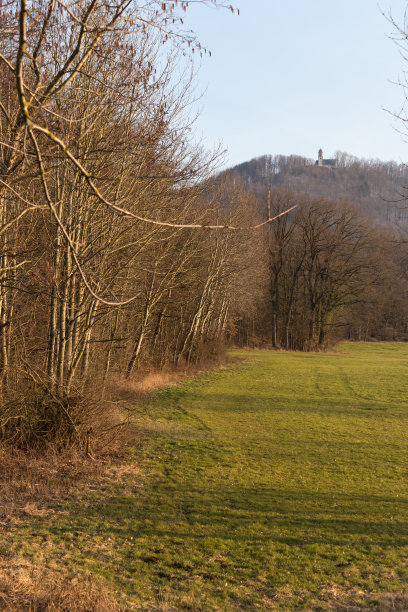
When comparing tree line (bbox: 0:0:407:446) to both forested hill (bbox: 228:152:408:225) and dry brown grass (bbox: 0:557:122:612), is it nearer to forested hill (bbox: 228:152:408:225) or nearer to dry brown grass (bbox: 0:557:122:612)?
Answer: dry brown grass (bbox: 0:557:122:612)

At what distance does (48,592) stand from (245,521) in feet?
11.1

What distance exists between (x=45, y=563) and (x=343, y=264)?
140 ft

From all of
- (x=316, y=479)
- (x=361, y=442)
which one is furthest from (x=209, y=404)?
(x=316, y=479)

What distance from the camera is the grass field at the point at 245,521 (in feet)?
17.3

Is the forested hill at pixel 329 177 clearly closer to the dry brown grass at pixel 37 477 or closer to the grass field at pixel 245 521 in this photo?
the grass field at pixel 245 521

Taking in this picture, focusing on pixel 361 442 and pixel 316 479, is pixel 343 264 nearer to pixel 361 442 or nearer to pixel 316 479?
pixel 361 442

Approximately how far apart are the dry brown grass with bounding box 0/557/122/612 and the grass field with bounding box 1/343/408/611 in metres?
0.29

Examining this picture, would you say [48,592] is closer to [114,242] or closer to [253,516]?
[253,516]

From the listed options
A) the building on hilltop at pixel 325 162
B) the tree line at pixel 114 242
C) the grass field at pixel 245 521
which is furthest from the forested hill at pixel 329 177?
the grass field at pixel 245 521

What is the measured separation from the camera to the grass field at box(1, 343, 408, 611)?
526 centimetres

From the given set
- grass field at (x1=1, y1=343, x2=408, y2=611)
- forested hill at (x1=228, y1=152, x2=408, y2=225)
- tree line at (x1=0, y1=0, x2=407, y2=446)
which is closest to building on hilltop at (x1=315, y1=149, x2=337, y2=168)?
forested hill at (x1=228, y1=152, x2=408, y2=225)

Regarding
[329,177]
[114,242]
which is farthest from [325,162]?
[114,242]

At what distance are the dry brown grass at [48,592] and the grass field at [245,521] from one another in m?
0.29

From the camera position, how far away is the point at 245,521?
7191 millimetres
